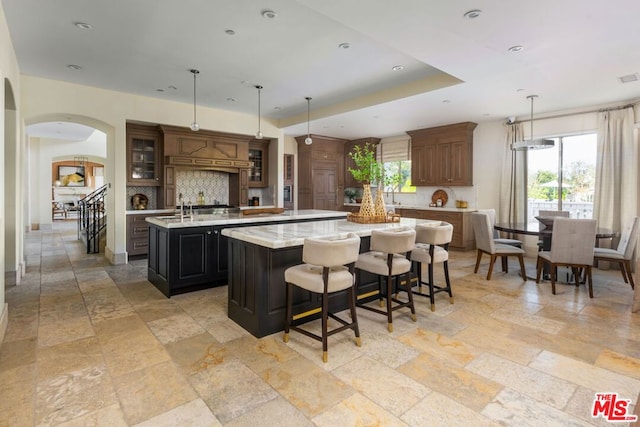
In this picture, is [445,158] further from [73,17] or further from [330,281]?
[73,17]

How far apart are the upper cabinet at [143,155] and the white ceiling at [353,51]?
2.78 ft

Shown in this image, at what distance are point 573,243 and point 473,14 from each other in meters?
3.13

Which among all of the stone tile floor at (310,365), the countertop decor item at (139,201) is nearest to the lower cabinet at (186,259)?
the stone tile floor at (310,365)

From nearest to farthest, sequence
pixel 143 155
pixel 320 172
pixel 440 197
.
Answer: pixel 143 155 < pixel 440 197 < pixel 320 172

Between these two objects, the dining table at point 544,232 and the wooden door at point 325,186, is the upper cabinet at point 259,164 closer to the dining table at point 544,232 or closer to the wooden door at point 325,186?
the wooden door at point 325,186

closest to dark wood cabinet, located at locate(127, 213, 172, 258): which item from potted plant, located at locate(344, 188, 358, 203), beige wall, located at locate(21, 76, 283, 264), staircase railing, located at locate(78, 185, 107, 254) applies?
beige wall, located at locate(21, 76, 283, 264)

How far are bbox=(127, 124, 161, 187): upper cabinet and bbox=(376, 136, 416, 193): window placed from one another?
5.38 metres

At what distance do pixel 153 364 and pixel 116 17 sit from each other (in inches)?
130

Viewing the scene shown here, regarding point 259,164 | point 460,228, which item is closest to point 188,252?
point 259,164

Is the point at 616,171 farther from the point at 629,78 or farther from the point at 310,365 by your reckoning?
the point at 310,365

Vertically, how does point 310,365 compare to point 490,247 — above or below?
below

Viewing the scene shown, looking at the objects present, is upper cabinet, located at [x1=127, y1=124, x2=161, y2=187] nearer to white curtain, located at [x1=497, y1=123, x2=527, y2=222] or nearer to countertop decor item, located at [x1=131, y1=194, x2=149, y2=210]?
countertop decor item, located at [x1=131, y1=194, x2=149, y2=210]

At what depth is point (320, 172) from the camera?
30.5 ft

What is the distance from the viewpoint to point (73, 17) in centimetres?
340
